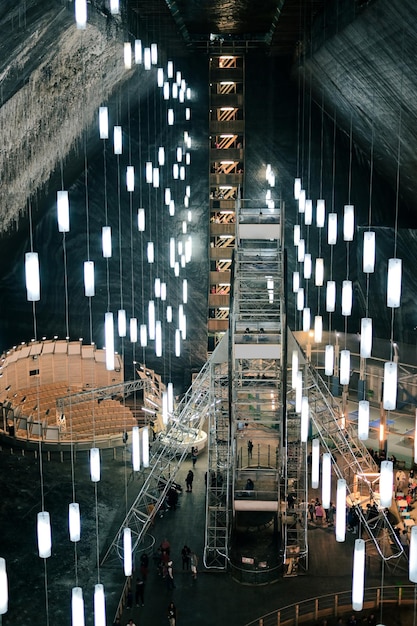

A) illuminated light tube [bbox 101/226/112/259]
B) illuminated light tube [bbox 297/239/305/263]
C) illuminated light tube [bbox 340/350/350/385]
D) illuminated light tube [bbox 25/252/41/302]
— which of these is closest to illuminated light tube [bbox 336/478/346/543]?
illuminated light tube [bbox 340/350/350/385]

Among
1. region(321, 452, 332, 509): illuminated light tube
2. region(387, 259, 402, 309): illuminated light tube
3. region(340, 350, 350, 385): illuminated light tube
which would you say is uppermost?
region(387, 259, 402, 309): illuminated light tube

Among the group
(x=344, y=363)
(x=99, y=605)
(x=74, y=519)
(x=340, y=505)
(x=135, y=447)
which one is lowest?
(x=99, y=605)

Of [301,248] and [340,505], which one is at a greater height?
[301,248]

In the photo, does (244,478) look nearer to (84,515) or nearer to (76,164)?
(84,515)

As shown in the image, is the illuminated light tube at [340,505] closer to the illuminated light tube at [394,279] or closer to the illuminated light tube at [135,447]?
the illuminated light tube at [394,279]

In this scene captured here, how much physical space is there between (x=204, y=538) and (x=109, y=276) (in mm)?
12682

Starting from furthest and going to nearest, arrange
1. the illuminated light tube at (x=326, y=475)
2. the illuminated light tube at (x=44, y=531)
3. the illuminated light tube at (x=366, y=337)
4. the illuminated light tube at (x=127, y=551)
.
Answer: the illuminated light tube at (x=326, y=475) < the illuminated light tube at (x=127, y=551) < the illuminated light tube at (x=366, y=337) < the illuminated light tube at (x=44, y=531)

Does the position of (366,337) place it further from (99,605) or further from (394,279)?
(99,605)

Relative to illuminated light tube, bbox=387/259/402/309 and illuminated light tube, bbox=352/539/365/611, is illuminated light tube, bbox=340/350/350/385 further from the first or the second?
illuminated light tube, bbox=352/539/365/611

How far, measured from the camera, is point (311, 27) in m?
25.8

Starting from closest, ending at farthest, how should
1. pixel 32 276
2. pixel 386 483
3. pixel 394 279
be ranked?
1. pixel 32 276
2. pixel 394 279
3. pixel 386 483

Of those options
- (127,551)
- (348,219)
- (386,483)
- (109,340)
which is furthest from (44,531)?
(348,219)

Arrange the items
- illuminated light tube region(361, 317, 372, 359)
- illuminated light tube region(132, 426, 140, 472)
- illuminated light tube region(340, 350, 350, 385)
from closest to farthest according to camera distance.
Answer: illuminated light tube region(361, 317, 372, 359), illuminated light tube region(340, 350, 350, 385), illuminated light tube region(132, 426, 140, 472)

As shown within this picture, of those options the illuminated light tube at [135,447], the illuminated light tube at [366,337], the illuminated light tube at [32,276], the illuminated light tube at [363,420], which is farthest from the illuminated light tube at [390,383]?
the illuminated light tube at [135,447]
